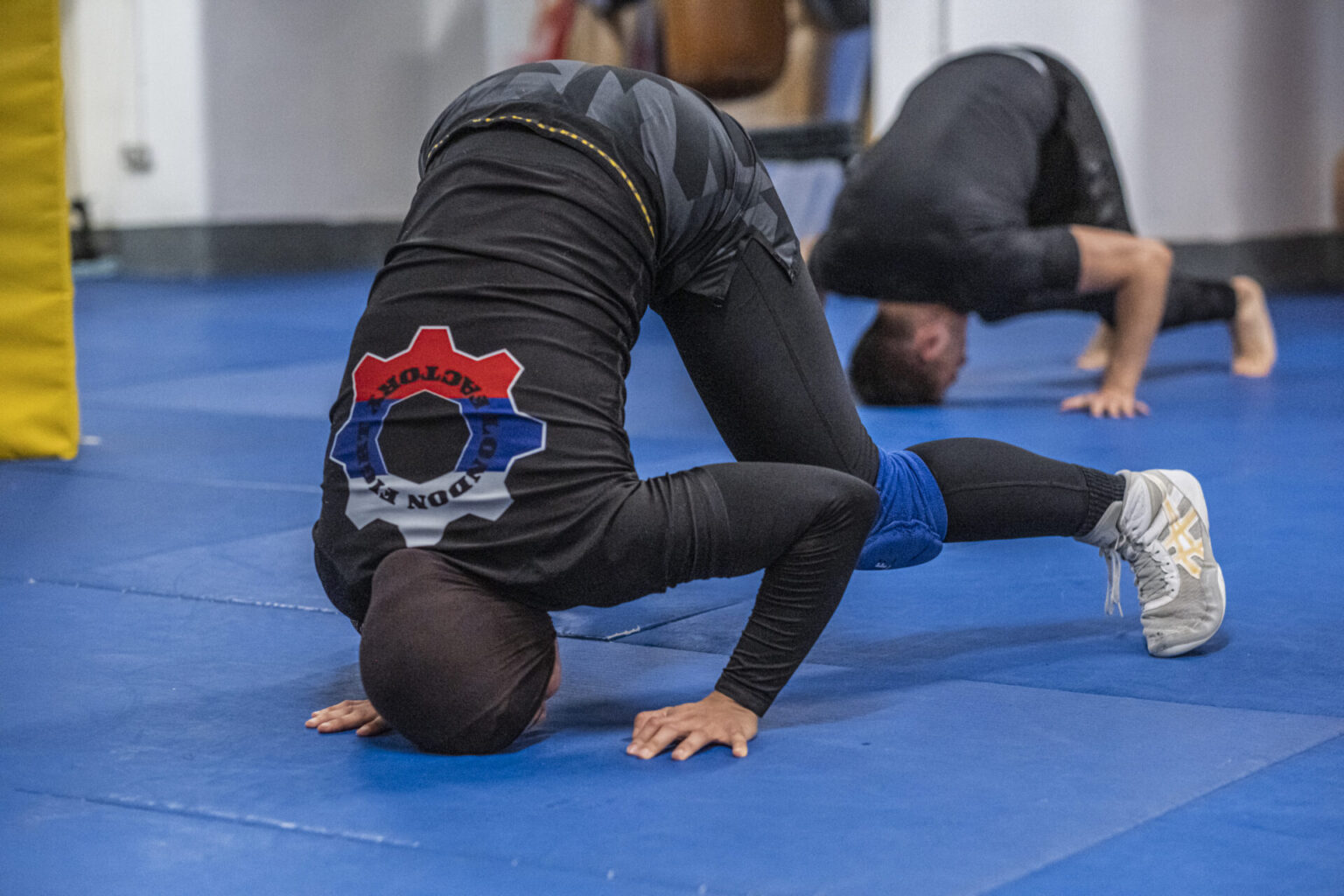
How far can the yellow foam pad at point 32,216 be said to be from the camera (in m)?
3.95

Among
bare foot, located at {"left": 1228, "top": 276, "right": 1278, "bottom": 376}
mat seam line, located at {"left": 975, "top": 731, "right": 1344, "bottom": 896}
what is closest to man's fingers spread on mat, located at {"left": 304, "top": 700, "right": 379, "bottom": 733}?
mat seam line, located at {"left": 975, "top": 731, "right": 1344, "bottom": 896}

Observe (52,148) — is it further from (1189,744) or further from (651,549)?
(1189,744)

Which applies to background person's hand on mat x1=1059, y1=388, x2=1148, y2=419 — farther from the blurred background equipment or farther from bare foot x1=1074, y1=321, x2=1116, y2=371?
the blurred background equipment

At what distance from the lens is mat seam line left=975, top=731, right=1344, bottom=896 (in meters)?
1.58

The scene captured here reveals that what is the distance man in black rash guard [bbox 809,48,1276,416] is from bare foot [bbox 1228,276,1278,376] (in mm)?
727

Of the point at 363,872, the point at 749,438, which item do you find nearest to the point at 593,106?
the point at 749,438

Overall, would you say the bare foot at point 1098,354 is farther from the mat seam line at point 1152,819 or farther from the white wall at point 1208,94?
the mat seam line at point 1152,819

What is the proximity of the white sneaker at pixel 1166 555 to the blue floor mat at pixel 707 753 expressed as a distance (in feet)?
0.18

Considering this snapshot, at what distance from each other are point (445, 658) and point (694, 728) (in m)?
0.30

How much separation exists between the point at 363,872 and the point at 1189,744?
3.12ft

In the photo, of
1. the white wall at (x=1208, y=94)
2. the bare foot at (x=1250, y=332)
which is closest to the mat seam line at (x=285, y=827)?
the bare foot at (x=1250, y=332)

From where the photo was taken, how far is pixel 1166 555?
8.00ft

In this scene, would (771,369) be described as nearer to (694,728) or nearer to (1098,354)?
(694,728)

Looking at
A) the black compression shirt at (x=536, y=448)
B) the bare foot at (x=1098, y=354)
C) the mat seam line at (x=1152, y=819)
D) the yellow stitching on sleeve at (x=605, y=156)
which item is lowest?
the bare foot at (x=1098, y=354)
